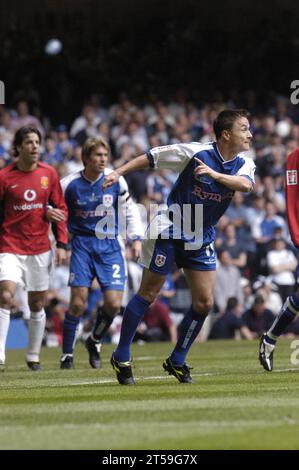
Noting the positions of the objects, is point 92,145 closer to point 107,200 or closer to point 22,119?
point 107,200

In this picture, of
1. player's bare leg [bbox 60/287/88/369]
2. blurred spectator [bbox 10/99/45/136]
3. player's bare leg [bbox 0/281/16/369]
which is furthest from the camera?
blurred spectator [bbox 10/99/45/136]

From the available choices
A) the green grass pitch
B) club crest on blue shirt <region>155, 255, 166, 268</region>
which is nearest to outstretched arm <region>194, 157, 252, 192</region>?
→ club crest on blue shirt <region>155, 255, 166, 268</region>

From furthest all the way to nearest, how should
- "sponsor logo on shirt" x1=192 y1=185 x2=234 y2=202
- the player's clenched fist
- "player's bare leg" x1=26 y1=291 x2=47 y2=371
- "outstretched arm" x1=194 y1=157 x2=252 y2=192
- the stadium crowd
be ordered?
the stadium crowd, "player's bare leg" x1=26 y1=291 x2=47 y2=371, "sponsor logo on shirt" x1=192 y1=185 x2=234 y2=202, "outstretched arm" x1=194 y1=157 x2=252 y2=192, the player's clenched fist

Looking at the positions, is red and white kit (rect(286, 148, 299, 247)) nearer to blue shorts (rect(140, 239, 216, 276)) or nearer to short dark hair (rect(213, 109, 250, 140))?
short dark hair (rect(213, 109, 250, 140))

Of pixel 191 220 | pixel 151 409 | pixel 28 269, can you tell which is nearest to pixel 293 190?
pixel 191 220

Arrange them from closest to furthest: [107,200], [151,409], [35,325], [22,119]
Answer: [151,409] → [35,325] → [107,200] → [22,119]

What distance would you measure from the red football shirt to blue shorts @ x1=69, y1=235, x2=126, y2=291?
59 centimetres

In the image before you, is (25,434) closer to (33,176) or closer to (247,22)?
(33,176)

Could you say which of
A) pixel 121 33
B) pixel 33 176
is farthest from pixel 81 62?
pixel 33 176

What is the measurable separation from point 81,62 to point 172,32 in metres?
2.69

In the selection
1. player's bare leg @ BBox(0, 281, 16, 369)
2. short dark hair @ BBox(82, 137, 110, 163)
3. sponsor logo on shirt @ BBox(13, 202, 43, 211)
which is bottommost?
player's bare leg @ BBox(0, 281, 16, 369)

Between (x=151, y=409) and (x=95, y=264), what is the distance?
Answer: 567cm

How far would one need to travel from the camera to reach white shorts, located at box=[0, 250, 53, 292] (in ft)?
42.7

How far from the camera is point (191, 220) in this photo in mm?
10344
